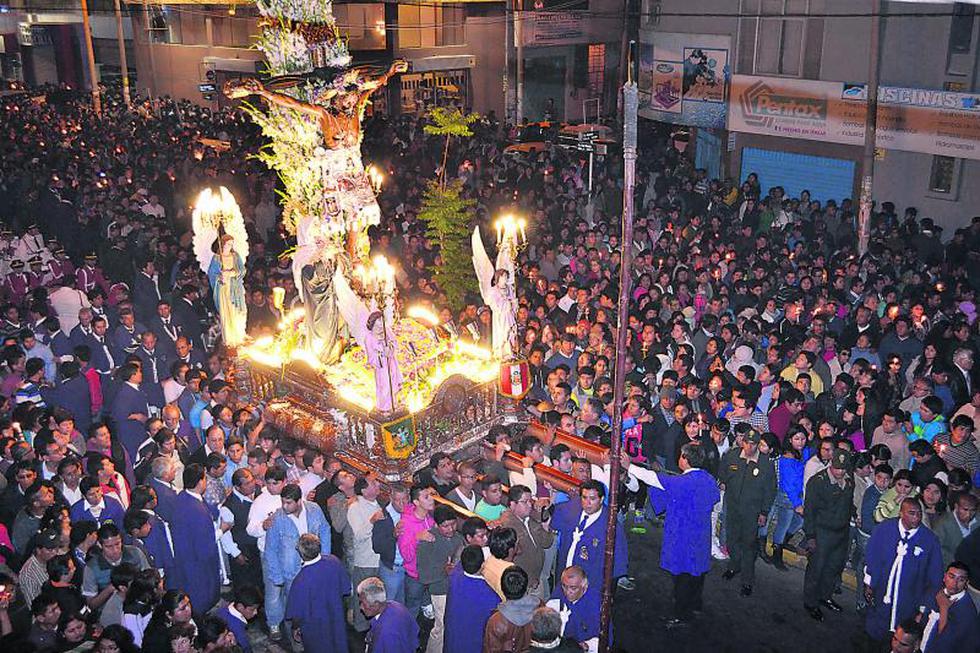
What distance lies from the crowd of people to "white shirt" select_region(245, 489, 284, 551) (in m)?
0.03

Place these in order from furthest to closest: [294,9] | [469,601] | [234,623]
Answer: [294,9] < [469,601] < [234,623]

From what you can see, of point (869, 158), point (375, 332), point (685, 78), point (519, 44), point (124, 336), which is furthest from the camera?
point (519, 44)

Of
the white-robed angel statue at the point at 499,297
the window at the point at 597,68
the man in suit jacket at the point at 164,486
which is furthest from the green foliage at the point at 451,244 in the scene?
the window at the point at 597,68

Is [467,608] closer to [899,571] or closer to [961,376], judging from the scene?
[899,571]

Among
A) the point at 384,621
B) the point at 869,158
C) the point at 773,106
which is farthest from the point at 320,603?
the point at 773,106

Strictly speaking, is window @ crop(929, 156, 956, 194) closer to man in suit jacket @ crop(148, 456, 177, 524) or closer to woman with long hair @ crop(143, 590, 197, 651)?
man in suit jacket @ crop(148, 456, 177, 524)

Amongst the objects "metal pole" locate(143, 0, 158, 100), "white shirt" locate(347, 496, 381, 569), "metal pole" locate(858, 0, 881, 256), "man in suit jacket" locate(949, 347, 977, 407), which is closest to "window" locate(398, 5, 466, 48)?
"metal pole" locate(143, 0, 158, 100)

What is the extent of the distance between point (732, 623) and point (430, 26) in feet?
89.6

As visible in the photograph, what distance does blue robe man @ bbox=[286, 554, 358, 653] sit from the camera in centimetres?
694

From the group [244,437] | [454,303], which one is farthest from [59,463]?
[454,303]

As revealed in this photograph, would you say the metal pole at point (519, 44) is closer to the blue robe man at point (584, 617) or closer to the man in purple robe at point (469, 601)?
the blue robe man at point (584, 617)

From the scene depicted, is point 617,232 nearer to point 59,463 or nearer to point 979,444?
point 979,444

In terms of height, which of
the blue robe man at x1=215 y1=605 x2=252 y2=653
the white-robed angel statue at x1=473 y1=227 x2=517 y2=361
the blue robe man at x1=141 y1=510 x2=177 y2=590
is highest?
the white-robed angel statue at x1=473 y1=227 x2=517 y2=361

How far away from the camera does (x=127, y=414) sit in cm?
978
